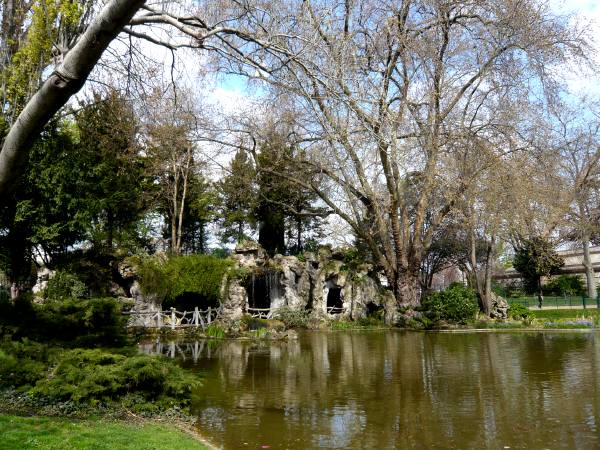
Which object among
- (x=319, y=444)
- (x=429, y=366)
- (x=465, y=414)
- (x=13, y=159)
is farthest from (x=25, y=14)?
(x=429, y=366)

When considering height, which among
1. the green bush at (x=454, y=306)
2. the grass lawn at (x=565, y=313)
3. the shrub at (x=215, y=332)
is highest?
Answer: the green bush at (x=454, y=306)

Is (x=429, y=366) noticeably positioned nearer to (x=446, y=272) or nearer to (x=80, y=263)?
(x=80, y=263)

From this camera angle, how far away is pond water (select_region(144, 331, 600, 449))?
689 centimetres

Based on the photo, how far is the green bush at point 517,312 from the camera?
26.2 meters

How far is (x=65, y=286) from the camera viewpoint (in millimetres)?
22594

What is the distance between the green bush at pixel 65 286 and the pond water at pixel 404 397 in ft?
28.4

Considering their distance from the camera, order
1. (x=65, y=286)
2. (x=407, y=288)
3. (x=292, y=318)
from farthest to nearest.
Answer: (x=407, y=288) < (x=292, y=318) < (x=65, y=286)

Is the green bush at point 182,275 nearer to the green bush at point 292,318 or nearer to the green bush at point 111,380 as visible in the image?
the green bush at point 292,318

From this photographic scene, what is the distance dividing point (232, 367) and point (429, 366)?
497cm

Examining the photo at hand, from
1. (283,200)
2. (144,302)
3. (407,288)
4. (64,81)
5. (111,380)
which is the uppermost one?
(283,200)

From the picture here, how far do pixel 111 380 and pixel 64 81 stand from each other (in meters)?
4.56

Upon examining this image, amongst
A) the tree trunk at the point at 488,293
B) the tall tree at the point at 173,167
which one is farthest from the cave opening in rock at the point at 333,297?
the tall tree at the point at 173,167

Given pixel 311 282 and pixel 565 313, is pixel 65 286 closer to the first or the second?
pixel 311 282

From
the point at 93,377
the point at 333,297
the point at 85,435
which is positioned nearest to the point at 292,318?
the point at 333,297
